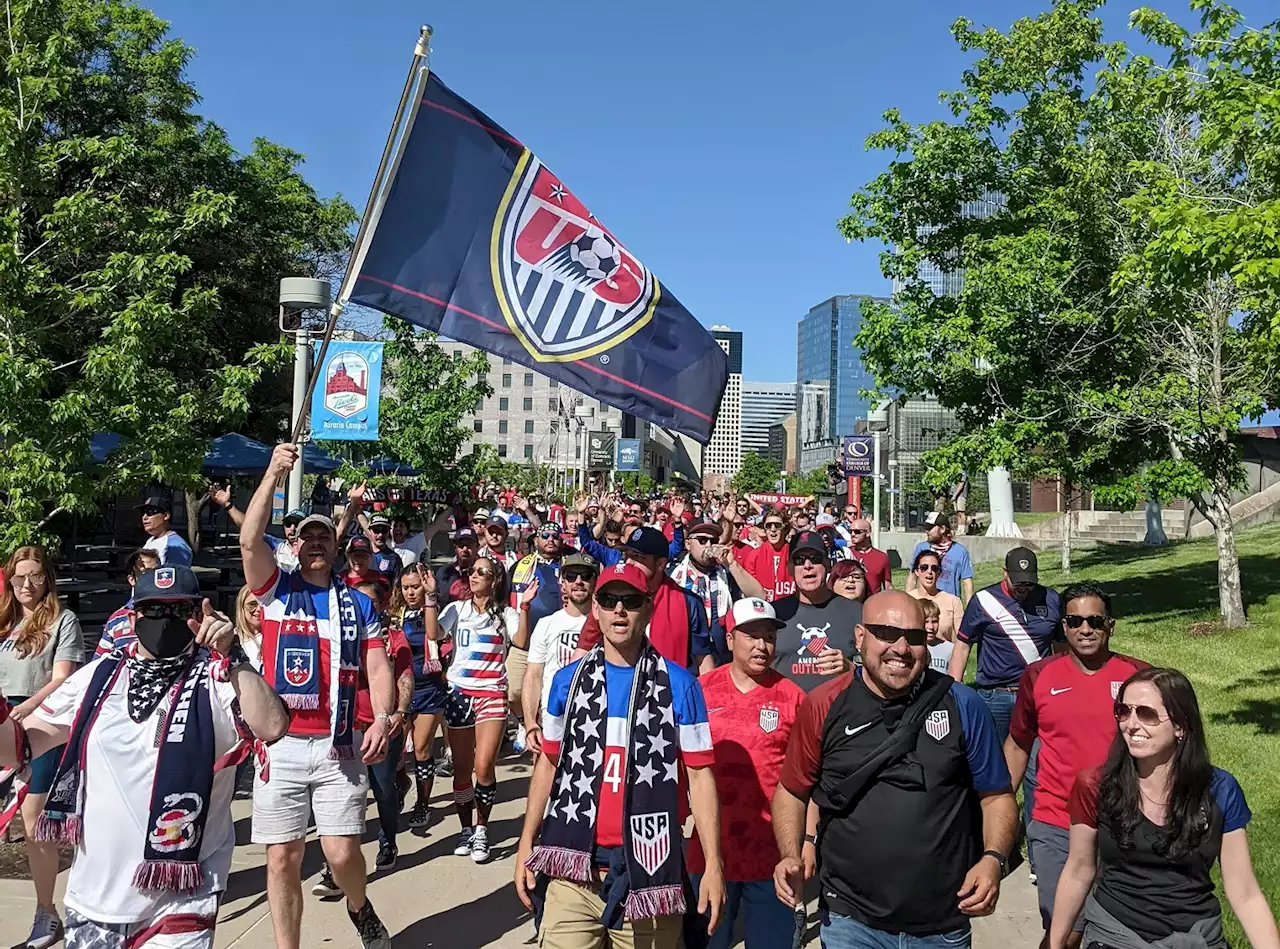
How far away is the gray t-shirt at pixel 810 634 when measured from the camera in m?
5.82

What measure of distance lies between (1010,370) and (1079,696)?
13581mm

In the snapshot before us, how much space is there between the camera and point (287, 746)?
475 centimetres

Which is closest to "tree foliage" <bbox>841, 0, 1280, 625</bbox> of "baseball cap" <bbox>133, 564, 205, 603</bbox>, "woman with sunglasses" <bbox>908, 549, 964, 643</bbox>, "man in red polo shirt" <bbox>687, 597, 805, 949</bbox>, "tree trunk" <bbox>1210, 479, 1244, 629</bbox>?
"tree trunk" <bbox>1210, 479, 1244, 629</bbox>

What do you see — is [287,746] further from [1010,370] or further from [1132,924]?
[1010,370]

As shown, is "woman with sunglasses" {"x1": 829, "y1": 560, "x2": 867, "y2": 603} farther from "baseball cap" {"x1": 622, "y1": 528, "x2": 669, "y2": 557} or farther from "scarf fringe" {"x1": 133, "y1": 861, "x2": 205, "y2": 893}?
"scarf fringe" {"x1": 133, "y1": 861, "x2": 205, "y2": 893}

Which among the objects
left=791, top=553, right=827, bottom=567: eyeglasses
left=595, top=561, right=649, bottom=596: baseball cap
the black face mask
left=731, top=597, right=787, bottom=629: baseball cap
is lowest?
the black face mask

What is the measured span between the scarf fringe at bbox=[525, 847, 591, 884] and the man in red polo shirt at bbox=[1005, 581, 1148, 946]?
214 centimetres

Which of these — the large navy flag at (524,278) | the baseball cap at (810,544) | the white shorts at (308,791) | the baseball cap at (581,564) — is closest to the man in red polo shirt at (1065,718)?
the baseball cap at (810,544)

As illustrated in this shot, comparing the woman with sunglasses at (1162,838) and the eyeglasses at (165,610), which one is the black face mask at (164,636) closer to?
the eyeglasses at (165,610)

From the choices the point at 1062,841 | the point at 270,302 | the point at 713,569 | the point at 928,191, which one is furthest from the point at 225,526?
the point at 1062,841

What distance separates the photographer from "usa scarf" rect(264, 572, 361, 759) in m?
4.77

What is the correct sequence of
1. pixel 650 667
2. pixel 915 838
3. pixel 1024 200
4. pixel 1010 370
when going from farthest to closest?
pixel 1024 200 < pixel 1010 370 < pixel 650 667 < pixel 915 838

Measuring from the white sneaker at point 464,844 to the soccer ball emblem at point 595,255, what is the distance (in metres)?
3.63

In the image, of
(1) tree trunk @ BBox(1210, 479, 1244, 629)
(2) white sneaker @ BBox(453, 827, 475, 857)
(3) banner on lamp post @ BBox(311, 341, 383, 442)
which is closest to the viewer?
(2) white sneaker @ BBox(453, 827, 475, 857)
